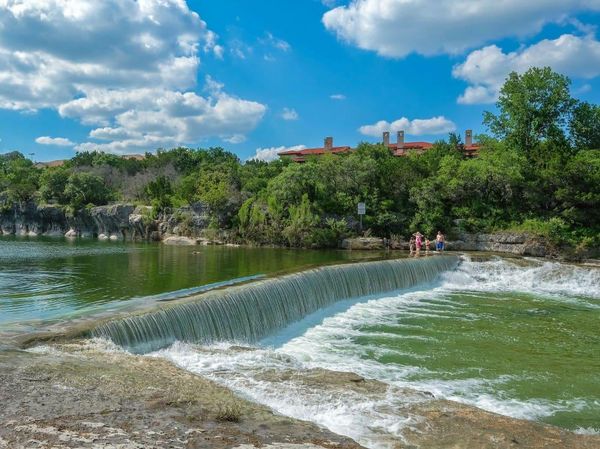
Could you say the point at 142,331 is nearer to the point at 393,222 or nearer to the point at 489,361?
the point at 489,361

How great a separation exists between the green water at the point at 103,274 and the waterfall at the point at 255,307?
1.61 meters

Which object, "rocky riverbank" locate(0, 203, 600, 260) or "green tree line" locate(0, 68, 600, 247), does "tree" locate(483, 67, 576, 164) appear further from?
"rocky riverbank" locate(0, 203, 600, 260)

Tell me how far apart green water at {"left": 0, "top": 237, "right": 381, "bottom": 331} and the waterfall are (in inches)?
63.5

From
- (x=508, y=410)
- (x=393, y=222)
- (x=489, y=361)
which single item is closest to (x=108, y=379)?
(x=508, y=410)

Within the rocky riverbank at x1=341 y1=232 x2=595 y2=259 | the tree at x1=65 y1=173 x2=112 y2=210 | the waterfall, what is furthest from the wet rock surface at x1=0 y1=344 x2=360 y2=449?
the tree at x1=65 y1=173 x2=112 y2=210

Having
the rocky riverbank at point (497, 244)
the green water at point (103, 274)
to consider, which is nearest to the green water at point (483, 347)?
the green water at point (103, 274)

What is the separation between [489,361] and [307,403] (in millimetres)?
5553

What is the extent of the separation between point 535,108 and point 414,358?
31405mm

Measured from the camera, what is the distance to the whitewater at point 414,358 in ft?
22.4

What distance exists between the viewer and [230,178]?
42625 millimetres

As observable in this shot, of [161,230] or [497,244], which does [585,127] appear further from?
[161,230]

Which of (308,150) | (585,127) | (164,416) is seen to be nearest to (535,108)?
(585,127)

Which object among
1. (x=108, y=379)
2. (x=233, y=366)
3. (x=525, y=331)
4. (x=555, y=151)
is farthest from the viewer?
(x=555, y=151)

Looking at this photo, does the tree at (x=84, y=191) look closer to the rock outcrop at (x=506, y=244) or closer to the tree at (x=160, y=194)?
the tree at (x=160, y=194)
